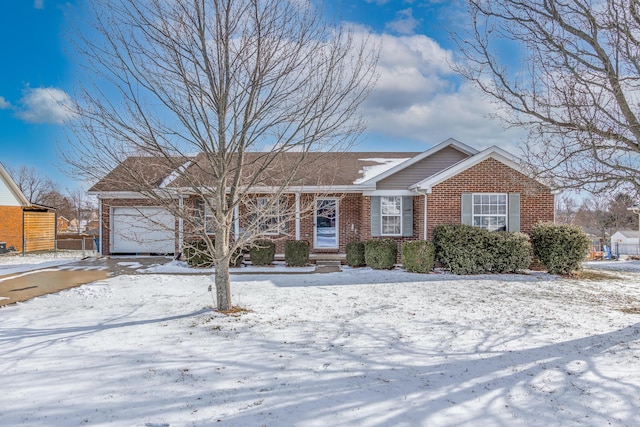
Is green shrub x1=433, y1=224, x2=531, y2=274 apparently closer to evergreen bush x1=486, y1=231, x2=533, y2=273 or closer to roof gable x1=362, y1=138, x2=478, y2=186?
evergreen bush x1=486, y1=231, x2=533, y2=273

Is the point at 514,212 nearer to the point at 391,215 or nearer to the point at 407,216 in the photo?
the point at 407,216

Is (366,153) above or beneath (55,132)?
above

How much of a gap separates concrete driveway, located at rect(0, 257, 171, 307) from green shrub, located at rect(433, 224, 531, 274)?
9.78 metres

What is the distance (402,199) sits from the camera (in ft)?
46.4

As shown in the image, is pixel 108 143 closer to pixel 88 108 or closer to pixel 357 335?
pixel 88 108

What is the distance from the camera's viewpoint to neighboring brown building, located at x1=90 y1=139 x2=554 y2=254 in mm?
12633

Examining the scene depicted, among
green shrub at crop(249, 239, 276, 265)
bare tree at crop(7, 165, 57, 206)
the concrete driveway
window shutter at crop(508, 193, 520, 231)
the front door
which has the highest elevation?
bare tree at crop(7, 165, 57, 206)

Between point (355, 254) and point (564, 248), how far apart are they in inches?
250

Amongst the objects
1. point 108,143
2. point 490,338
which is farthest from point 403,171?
point 108,143

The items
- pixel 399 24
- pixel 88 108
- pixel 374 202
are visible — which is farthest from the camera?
pixel 374 202

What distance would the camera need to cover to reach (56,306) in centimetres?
730

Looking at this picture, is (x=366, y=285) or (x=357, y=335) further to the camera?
(x=366, y=285)

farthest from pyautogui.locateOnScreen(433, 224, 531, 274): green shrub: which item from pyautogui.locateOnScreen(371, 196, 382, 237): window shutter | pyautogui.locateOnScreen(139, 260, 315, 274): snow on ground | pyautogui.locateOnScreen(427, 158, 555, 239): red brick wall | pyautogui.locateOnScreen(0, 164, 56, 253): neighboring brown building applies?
pyautogui.locateOnScreen(0, 164, 56, 253): neighboring brown building

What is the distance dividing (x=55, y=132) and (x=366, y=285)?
24.0 ft
